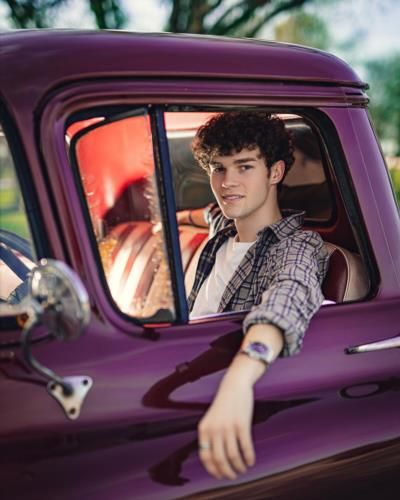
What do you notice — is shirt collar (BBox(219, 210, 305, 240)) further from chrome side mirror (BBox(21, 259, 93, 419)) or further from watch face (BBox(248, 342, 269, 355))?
chrome side mirror (BBox(21, 259, 93, 419))

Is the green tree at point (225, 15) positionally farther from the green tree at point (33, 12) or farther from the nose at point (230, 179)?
the nose at point (230, 179)

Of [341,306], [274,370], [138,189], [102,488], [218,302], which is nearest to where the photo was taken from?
[102,488]

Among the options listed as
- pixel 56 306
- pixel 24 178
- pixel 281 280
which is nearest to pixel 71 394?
pixel 56 306

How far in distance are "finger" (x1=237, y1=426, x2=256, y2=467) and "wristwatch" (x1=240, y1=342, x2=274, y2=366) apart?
16cm

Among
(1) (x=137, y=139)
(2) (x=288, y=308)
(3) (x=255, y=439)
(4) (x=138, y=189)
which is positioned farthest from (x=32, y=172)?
(3) (x=255, y=439)

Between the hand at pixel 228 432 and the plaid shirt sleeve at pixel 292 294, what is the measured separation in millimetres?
184

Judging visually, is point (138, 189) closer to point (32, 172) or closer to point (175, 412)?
point (32, 172)

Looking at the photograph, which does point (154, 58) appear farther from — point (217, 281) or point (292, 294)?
point (217, 281)

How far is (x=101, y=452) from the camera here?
154 cm

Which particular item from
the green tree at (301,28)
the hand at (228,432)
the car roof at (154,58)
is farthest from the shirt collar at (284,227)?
the green tree at (301,28)

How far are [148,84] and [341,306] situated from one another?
30.2 inches

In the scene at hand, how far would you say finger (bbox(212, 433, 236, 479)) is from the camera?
4.98 ft

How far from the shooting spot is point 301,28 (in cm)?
1381

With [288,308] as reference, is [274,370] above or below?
below
